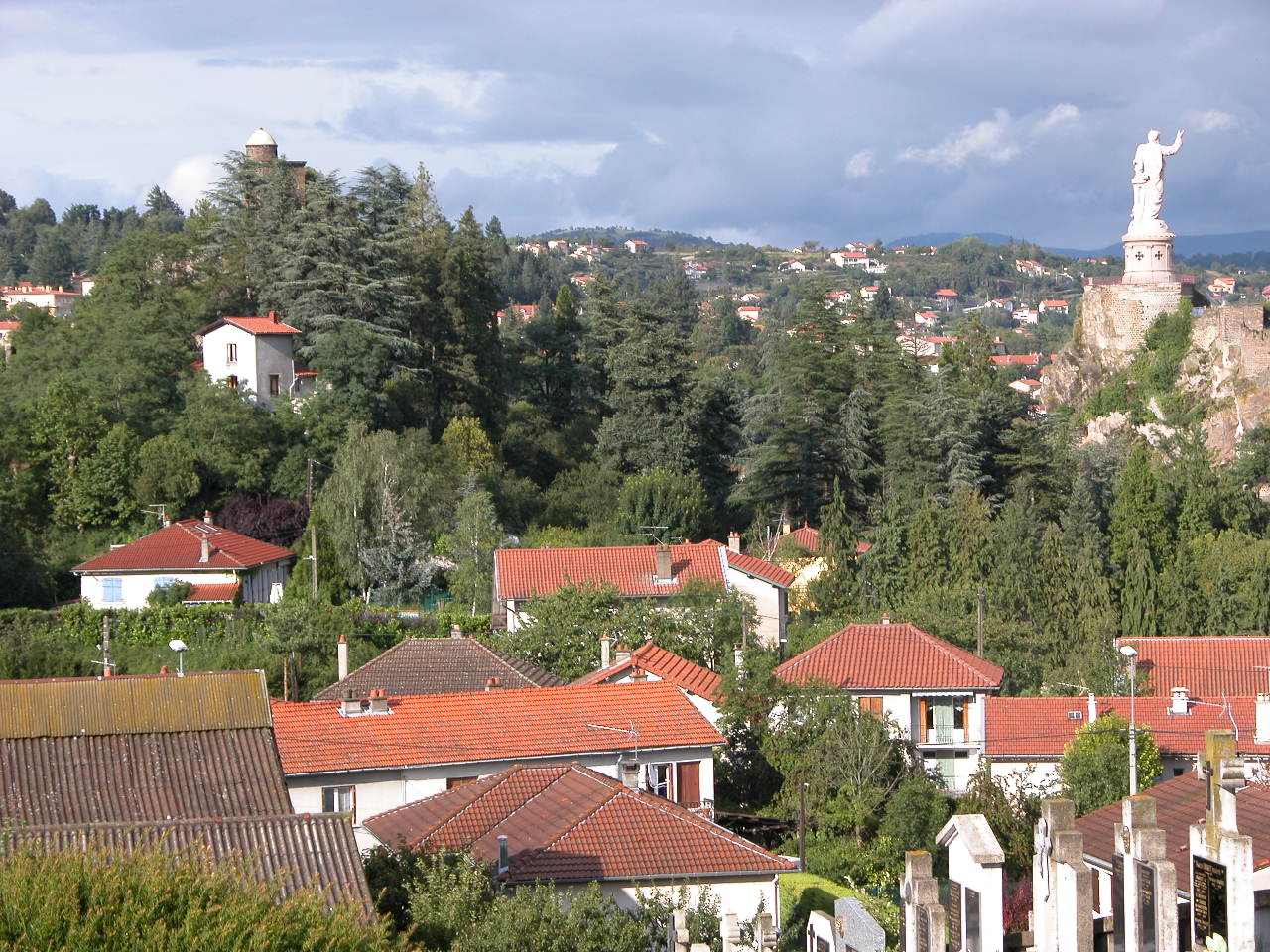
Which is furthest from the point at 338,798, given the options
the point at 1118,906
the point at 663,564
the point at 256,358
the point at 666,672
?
the point at 256,358

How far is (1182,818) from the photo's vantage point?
1312 centimetres

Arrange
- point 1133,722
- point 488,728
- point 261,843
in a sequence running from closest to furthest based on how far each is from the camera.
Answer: point 261,843
point 488,728
point 1133,722

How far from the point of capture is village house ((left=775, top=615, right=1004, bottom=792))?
98.7ft

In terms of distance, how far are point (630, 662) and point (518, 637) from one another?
5059mm

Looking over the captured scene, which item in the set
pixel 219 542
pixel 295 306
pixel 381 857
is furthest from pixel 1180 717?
pixel 295 306

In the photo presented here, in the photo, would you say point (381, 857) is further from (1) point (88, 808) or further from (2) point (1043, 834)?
(2) point (1043, 834)

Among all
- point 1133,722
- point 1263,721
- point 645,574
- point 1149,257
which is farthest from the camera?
point 1149,257

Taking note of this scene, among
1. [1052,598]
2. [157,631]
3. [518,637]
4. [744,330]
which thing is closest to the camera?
[518,637]

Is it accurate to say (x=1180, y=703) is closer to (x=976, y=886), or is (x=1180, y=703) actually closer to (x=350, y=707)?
(x=350, y=707)

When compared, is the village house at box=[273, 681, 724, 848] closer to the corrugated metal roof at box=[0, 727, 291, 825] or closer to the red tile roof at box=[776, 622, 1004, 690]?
the red tile roof at box=[776, 622, 1004, 690]

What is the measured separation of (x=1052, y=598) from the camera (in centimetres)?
4094

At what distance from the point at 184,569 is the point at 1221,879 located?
3409 centimetres

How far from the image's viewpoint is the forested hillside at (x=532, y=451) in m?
41.7

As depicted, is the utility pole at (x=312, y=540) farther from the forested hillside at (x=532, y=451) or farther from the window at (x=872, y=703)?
the window at (x=872, y=703)
